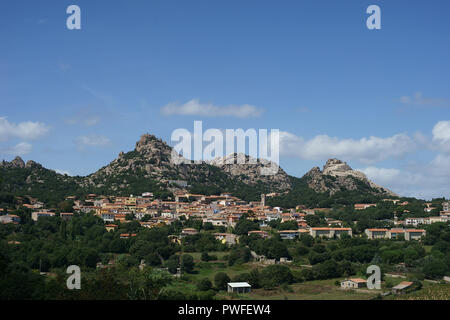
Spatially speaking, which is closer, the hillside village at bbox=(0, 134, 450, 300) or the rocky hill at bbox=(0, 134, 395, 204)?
the hillside village at bbox=(0, 134, 450, 300)

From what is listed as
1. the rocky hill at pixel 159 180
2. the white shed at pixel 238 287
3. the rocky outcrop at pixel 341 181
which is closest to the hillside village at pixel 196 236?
the white shed at pixel 238 287

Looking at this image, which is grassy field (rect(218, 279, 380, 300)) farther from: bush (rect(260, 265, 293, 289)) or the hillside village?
bush (rect(260, 265, 293, 289))

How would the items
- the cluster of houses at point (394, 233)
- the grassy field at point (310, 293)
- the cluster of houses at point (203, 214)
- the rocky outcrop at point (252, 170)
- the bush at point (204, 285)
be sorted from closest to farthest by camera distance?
the grassy field at point (310, 293) → the bush at point (204, 285) → the cluster of houses at point (394, 233) → the cluster of houses at point (203, 214) → the rocky outcrop at point (252, 170)

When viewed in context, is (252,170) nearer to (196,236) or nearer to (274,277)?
(196,236)

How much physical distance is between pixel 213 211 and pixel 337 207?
73.9 feet

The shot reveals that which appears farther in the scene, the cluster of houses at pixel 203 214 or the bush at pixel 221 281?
the cluster of houses at pixel 203 214

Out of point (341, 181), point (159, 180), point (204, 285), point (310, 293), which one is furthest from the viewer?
point (341, 181)

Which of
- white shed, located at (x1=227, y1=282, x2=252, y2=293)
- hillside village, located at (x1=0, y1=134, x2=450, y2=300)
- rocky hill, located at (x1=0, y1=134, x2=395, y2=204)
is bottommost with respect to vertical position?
white shed, located at (x1=227, y1=282, x2=252, y2=293)

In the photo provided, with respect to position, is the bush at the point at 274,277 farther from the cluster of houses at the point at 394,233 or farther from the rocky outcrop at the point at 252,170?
the rocky outcrop at the point at 252,170

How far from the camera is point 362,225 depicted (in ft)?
210

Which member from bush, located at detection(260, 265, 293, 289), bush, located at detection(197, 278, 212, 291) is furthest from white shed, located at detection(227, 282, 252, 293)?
bush, located at detection(260, 265, 293, 289)

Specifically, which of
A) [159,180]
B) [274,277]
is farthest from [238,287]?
[159,180]

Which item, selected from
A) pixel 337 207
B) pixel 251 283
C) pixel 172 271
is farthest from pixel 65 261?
pixel 337 207
